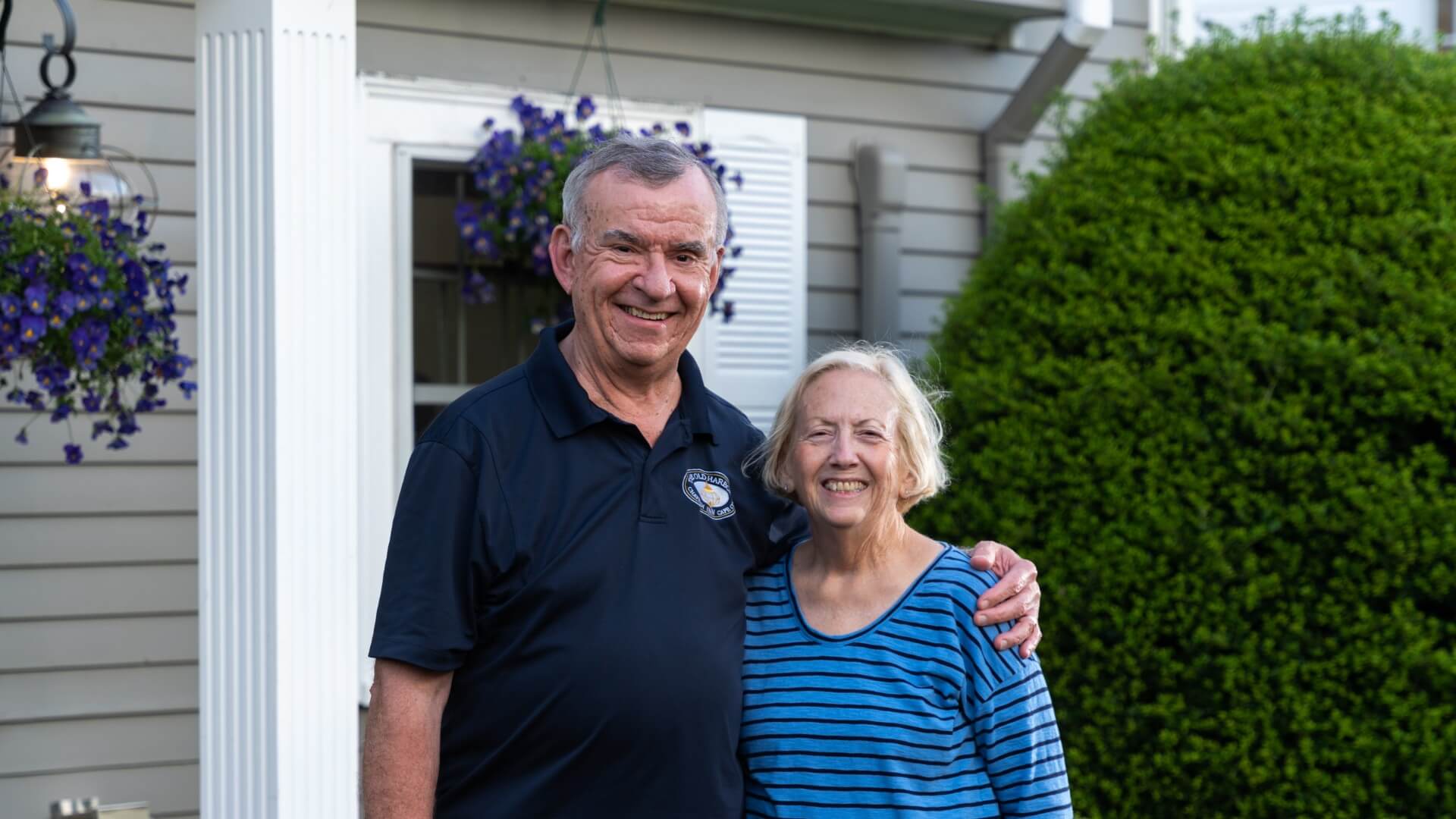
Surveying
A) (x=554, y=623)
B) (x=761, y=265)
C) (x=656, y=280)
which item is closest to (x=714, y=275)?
(x=656, y=280)

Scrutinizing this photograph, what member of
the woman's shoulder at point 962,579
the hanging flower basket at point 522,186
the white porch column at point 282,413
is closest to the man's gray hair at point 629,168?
the woman's shoulder at point 962,579

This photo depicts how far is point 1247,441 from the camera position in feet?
13.5

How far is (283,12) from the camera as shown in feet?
9.88

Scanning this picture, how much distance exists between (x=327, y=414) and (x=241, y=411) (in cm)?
18

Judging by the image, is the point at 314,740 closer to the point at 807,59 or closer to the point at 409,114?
the point at 409,114

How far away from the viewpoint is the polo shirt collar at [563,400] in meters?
2.17

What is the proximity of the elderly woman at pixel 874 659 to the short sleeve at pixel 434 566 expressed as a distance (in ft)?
1.55

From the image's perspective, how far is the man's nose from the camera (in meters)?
2.17

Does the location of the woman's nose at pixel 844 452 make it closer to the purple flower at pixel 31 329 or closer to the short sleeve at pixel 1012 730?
the short sleeve at pixel 1012 730

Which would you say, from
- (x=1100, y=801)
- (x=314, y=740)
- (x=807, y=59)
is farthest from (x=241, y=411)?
(x=807, y=59)

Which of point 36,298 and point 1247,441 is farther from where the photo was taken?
point 1247,441

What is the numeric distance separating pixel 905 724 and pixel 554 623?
0.52 meters

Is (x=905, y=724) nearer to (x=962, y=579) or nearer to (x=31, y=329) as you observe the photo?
(x=962, y=579)

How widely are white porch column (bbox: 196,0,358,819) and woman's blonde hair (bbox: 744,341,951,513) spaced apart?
40.5 inches
